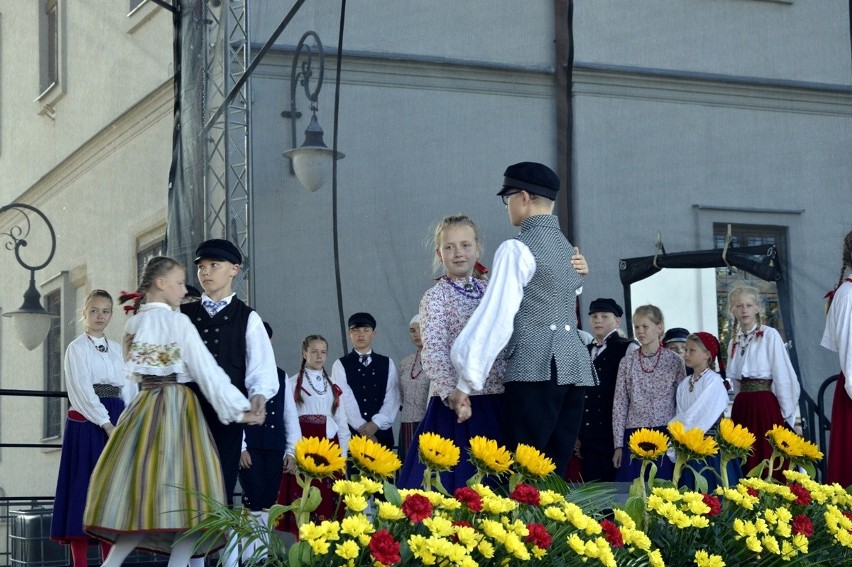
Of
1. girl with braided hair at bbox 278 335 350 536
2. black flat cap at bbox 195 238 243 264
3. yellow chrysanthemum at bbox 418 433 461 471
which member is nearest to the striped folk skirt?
black flat cap at bbox 195 238 243 264

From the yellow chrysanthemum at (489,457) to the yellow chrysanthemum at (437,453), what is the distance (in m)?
0.05

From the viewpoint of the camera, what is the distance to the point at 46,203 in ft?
24.4

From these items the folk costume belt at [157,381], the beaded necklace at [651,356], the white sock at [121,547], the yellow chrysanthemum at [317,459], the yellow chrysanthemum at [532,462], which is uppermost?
the beaded necklace at [651,356]

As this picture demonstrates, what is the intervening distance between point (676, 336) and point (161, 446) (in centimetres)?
329

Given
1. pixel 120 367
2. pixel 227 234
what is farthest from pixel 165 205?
pixel 120 367

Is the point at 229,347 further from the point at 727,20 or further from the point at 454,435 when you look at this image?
the point at 727,20

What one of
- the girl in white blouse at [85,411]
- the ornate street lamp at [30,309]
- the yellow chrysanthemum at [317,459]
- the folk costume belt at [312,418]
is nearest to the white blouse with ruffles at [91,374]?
the girl in white blouse at [85,411]

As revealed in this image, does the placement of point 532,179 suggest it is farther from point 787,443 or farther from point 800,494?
point 800,494

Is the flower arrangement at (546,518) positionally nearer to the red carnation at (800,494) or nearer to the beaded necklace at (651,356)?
the red carnation at (800,494)

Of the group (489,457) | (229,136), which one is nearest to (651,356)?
(229,136)

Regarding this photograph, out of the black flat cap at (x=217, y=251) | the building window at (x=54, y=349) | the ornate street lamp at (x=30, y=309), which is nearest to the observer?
the black flat cap at (x=217, y=251)

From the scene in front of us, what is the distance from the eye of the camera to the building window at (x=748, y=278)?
21.8 feet

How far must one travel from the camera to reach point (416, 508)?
6.77 feet

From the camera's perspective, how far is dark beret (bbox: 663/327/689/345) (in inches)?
248
